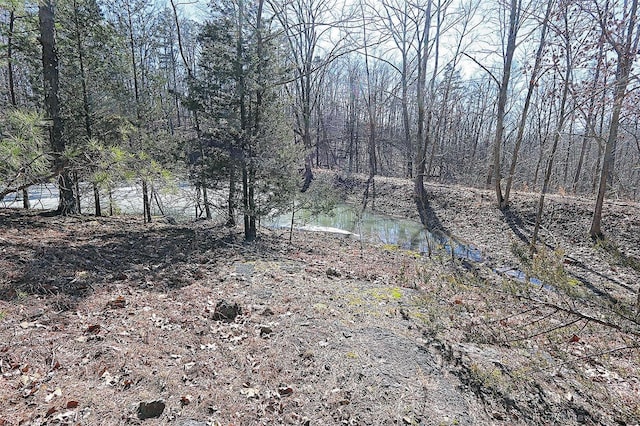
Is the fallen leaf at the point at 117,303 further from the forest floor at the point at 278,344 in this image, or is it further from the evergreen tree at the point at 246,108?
the evergreen tree at the point at 246,108

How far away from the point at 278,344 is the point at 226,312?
914 mm

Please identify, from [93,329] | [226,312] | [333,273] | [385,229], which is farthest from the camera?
[385,229]

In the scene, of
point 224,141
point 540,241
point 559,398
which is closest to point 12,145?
point 224,141

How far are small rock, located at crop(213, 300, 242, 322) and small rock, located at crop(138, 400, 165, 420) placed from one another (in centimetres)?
162

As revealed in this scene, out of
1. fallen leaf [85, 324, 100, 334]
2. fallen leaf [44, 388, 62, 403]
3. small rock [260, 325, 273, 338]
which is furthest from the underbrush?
fallen leaf [85, 324, 100, 334]

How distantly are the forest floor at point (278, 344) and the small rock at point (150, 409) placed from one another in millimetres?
11

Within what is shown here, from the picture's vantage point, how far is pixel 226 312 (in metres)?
4.33

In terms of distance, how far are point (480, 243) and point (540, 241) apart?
5.63 ft

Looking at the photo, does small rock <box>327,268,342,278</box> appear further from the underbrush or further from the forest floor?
the underbrush

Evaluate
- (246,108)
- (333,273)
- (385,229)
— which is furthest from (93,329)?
(385,229)

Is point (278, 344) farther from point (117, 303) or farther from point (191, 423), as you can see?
point (117, 303)

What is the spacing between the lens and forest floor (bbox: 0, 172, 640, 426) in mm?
2820

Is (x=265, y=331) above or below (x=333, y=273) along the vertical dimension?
above

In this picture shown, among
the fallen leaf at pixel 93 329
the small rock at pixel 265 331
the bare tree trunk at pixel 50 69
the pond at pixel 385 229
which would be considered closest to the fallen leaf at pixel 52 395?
the fallen leaf at pixel 93 329
